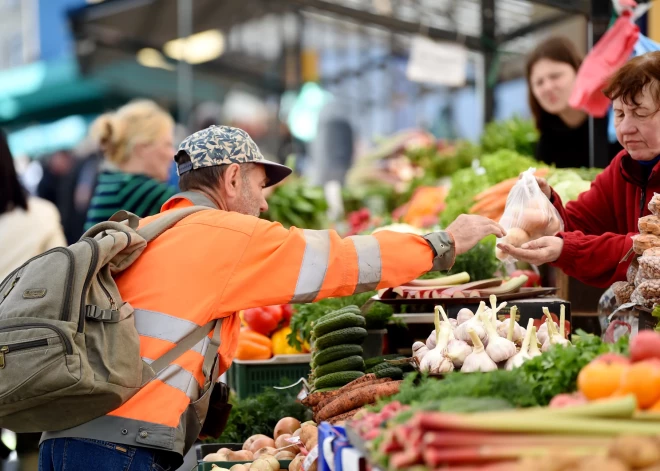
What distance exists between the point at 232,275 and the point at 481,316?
38.0 inches

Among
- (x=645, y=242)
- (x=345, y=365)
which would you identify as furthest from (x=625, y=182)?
(x=345, y=365)

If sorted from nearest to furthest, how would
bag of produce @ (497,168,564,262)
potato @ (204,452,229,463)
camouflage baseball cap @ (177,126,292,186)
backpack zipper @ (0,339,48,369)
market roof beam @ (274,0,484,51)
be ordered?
1. backpack zipper @ (0,339,48,369)
2. camouflage baseball cap @ (177,126,292,186)
3. bag of produce @ (497,168,564,262)
4. potato @ (204,452,229,463)
5. market roof beam @ (274,0,484,51)

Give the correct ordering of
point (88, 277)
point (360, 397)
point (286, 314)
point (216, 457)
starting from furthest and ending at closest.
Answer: point (286, 314) → point (216, 457) → point (360, 397) → point (88, 277)

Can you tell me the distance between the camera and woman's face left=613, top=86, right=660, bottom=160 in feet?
11.8

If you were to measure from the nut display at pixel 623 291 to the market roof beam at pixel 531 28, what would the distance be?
5.17 metres

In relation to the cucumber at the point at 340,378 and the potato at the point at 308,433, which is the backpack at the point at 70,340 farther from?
the cucumber at the point at 340,378

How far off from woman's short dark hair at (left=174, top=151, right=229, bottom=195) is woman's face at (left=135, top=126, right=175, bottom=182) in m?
3.05

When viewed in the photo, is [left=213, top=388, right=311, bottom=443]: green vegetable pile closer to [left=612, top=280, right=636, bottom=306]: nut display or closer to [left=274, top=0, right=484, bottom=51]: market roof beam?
[left=612, top=280, right=636, bottom=306]: nut display

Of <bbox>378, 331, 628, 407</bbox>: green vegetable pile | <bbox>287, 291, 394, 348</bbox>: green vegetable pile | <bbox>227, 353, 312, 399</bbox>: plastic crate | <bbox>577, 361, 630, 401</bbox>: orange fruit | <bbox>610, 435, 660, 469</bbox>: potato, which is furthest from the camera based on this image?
<bbox>227, 353, 312, 399</bbox>: plastic crate

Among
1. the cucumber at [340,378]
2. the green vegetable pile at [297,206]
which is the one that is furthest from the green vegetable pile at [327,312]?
the green vegetable pile at [297,206]

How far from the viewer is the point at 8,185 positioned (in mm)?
6277

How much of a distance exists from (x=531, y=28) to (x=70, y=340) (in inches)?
251

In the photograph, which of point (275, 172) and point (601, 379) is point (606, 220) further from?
point (601, 379)

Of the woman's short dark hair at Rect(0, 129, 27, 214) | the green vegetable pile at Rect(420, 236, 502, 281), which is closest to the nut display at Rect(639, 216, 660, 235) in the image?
the green vegetable pile at Rect(420, 236, 502, 281)
